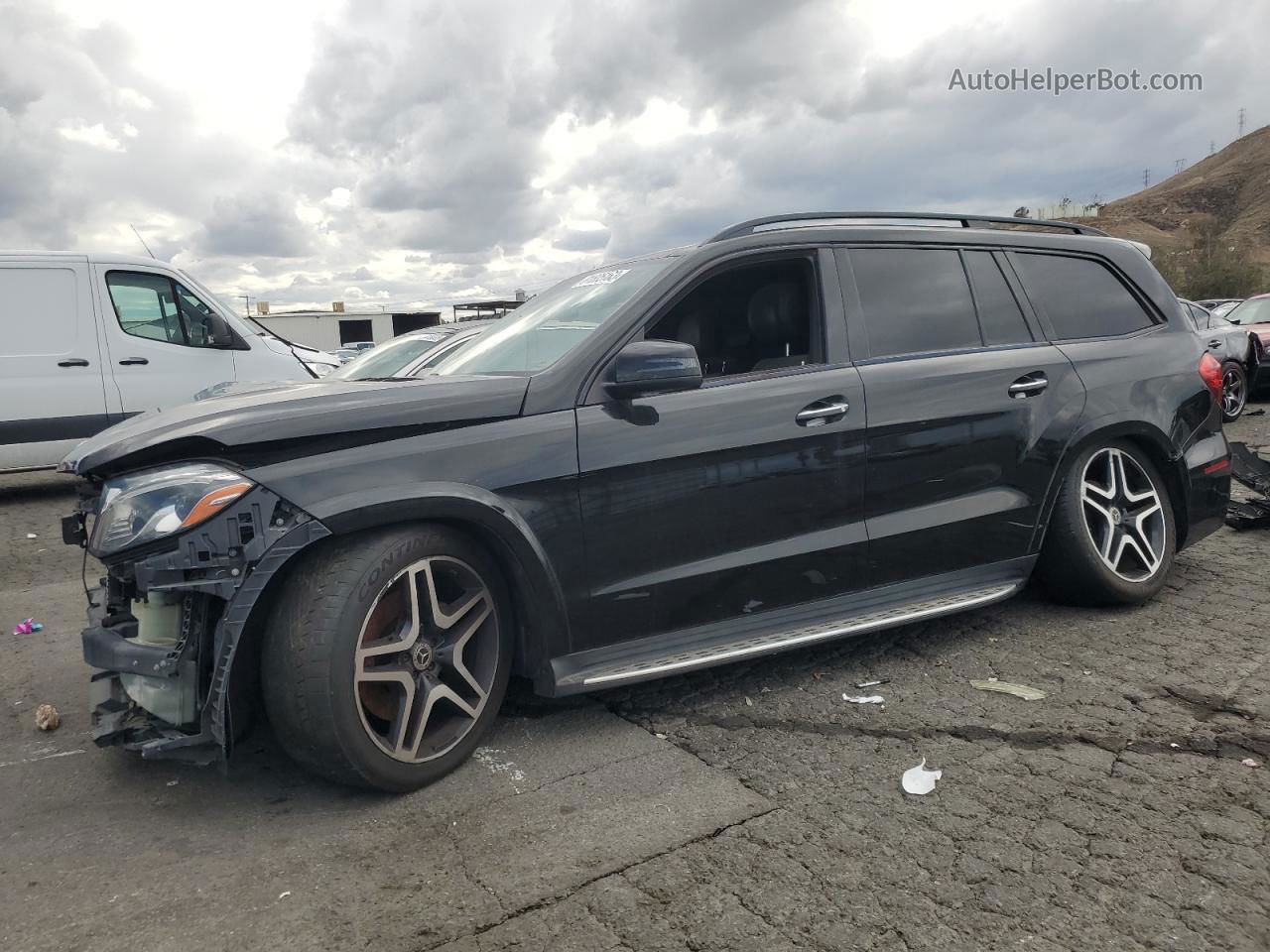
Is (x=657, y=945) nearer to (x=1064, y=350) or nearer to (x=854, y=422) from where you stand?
(x=854, y=422)

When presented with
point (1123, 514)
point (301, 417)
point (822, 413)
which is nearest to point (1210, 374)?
point (1123, 514)

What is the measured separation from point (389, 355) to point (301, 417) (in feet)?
19.6

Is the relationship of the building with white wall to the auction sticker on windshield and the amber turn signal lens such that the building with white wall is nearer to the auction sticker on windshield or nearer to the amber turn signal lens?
the auction sticker on windshield

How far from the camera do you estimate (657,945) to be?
203 cm

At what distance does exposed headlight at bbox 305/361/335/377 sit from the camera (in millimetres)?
9781

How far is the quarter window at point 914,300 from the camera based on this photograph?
12.2 feet

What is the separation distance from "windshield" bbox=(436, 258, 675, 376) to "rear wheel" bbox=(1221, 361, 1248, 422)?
1078cm

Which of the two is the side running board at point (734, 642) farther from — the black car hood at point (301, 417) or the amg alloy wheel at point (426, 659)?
the black car hood at point (301, 417)

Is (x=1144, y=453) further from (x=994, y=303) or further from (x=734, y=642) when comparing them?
(x=734, y=642)

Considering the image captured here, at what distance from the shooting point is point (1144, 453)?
434cm

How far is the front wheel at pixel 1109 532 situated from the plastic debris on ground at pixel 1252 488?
63.3 inches

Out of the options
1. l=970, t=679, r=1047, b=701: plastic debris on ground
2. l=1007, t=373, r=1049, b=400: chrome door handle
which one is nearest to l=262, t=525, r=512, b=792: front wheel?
l=970, t=679, r=1047, b=701: plastic debris on ground

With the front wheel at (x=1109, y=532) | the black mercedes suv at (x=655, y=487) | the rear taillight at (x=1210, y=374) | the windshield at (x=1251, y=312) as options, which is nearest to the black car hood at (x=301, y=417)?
the black mercedes suv at (x=655, y=487)

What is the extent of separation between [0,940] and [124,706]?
725 mm
